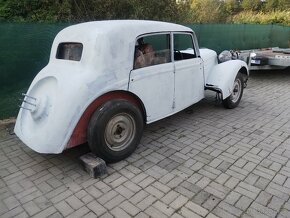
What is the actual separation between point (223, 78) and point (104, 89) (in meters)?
2.94

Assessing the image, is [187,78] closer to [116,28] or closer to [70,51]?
[116,28]

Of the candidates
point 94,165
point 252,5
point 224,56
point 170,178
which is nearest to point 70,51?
point 94,165

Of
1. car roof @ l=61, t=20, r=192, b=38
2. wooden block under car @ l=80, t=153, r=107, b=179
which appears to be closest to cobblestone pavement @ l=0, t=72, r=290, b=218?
wooden block under car @ l=80, t=153, r=107, b=179

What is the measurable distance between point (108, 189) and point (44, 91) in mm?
1630

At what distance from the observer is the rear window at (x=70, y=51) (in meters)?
4.02

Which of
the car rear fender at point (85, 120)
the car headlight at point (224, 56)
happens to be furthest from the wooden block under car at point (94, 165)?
the car headlight at point (224, 56)

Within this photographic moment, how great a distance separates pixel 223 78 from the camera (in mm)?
5676

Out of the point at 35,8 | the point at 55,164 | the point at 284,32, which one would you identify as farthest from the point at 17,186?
the point at 284,32

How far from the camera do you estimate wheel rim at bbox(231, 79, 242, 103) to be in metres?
6.24

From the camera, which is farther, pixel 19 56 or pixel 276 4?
→ pixel 276 4

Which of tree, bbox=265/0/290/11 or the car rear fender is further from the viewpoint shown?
tree, bbox=265/0/290/11

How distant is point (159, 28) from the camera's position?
14.6 feet

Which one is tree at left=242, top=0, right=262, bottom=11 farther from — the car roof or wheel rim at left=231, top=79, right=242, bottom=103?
the car roof

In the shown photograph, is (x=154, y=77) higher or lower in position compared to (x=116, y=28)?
lower
